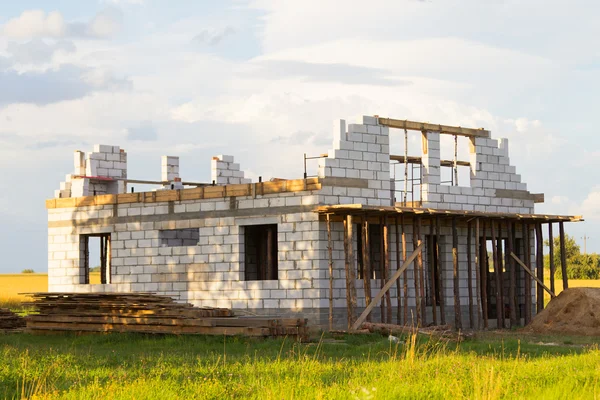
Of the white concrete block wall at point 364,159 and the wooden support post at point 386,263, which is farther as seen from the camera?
the white concrete block wall at point 364,159

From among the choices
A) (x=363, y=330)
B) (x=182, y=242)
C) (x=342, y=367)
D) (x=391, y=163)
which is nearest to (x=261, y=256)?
(x=182, y=242)

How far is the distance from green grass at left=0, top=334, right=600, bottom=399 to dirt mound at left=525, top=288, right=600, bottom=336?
405 centimetres

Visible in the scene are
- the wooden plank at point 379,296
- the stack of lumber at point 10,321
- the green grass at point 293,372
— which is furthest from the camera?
the stack of lumber at point 10,321

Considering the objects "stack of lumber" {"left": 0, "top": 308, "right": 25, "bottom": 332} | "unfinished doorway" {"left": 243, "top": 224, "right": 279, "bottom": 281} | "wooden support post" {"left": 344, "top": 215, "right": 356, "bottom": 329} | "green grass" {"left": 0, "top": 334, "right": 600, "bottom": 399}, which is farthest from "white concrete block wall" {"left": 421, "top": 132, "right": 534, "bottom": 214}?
"stack of lumber" {"left": 0, "top": 308, "right": 25, "bottom": 332}

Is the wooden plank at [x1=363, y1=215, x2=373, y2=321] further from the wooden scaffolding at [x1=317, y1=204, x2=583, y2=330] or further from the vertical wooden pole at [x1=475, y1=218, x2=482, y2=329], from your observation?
the vertical wooden pole at [x1=475, y1=218, x2=482, y2=329]

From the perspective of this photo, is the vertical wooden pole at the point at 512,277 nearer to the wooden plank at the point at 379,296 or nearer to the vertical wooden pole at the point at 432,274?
the vertical wooden pole at the point at 432,274

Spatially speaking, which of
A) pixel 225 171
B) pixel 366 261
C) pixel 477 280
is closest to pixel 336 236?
pixel 366 261

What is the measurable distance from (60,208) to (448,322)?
11.2m

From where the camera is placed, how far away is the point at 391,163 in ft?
83.1

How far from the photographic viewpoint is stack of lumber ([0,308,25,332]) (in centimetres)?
2330

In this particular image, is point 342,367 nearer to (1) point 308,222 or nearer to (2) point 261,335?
(2) point 261,335

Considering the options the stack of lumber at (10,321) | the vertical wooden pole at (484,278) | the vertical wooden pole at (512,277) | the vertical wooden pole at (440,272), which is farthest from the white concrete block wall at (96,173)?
the vertical wooden pole at (512,277)

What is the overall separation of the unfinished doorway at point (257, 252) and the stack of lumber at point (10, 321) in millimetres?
5644

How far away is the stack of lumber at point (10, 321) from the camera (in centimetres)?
2330
